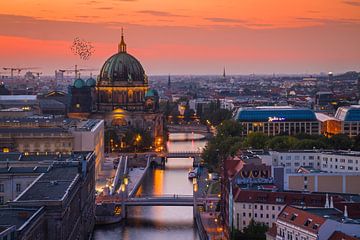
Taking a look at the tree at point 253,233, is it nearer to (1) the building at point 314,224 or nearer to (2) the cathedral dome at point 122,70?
(1) the building at point 314,224

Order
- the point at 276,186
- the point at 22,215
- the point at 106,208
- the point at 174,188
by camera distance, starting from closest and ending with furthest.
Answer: the point at 22,215 < the point at 276,186 < the point at 106,208 < the point at 174,188

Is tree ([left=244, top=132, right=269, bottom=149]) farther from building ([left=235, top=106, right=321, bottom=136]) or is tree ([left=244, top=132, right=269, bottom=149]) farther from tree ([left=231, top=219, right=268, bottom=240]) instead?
tree ([left=231, top=219, right=268, bottom=240])

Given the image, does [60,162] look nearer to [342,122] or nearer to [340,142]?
[340,142]

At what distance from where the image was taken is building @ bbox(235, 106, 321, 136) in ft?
270

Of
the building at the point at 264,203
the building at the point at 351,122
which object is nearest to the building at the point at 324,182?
the building at the point at 264,203

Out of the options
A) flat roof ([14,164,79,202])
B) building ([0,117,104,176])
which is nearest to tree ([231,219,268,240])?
flat roof ([14,164,79,202])

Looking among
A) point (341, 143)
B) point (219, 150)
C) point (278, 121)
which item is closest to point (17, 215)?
point (219, 150)

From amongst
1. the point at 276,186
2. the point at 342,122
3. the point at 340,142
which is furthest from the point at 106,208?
the point at 342,122

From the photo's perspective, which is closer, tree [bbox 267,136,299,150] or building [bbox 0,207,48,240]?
building [bbox 0,207,48,240]

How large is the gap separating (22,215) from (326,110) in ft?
251

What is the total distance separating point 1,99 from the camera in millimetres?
89375

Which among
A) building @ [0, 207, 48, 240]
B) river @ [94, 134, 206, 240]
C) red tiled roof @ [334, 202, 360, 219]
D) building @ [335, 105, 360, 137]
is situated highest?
building @ [0, 207, 48, 240]

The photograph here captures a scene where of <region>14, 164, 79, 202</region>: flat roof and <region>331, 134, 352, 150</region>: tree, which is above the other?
<region>14, 164, 79, 202</region>: flat roof

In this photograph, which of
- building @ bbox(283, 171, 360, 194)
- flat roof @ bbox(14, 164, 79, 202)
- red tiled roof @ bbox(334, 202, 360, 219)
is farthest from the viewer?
building @ bbox(283, 171, 360, 194)
